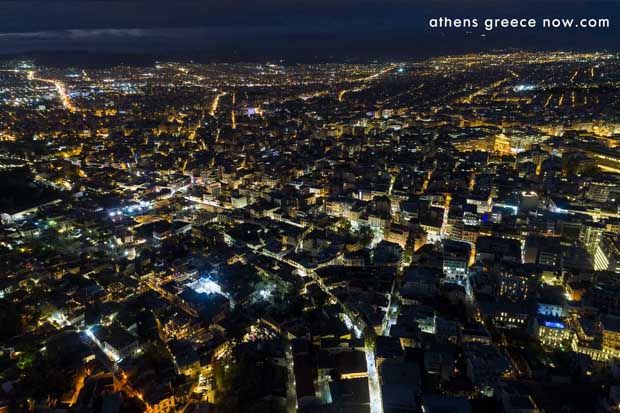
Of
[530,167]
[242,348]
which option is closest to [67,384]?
[242,348]

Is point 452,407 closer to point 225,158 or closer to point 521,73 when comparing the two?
point 225,158

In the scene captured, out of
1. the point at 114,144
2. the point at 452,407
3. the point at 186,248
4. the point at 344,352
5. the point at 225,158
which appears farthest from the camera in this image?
the point at 114,144

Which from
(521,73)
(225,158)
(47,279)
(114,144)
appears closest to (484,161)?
(225,158)

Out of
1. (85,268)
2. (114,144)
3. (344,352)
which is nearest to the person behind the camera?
(344,352)

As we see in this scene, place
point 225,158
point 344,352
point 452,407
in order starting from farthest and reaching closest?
point 225,158, point 344,352, point 452,407

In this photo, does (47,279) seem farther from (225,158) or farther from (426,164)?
(426,164)

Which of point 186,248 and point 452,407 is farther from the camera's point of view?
point 186,248

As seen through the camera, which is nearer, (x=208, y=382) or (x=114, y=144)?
(x=208, y=382)

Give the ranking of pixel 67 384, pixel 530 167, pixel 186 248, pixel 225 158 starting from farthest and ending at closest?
pixel 225 158, pixel 530 167, pixel 186 248, pixel 67 384
